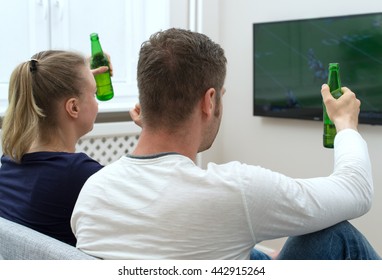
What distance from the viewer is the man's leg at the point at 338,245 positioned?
129 centimetres

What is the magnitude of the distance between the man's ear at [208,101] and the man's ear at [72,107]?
0.75 meters

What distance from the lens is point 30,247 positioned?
4.22 feet

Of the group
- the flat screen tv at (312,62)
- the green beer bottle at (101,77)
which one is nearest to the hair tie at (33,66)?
the green beer bottle at (101,77)

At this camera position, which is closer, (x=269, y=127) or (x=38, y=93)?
(x=38, y=93)

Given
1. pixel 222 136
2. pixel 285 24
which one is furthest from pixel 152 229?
pixel 222 136

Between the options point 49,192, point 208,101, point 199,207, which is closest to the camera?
point 199,207

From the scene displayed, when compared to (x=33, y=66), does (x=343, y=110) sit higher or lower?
lower

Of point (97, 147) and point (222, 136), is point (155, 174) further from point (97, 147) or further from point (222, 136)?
point (222, 136)

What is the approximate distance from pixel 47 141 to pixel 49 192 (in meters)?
0.26


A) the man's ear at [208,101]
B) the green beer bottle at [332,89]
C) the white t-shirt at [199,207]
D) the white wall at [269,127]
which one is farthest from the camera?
the white wall at [269,127]

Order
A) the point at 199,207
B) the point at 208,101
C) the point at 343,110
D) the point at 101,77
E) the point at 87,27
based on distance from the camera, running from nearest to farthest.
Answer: the point at 199,207 < the point at 208,101 < the point at 343,110 < the point at 101,77 < the point at 87,27

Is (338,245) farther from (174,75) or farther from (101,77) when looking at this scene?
(101,77)

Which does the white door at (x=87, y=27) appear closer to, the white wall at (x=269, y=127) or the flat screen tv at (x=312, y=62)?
the white wall at (x=269, y=127)

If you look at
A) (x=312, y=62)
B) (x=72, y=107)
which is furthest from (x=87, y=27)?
(x=72, y=107)
